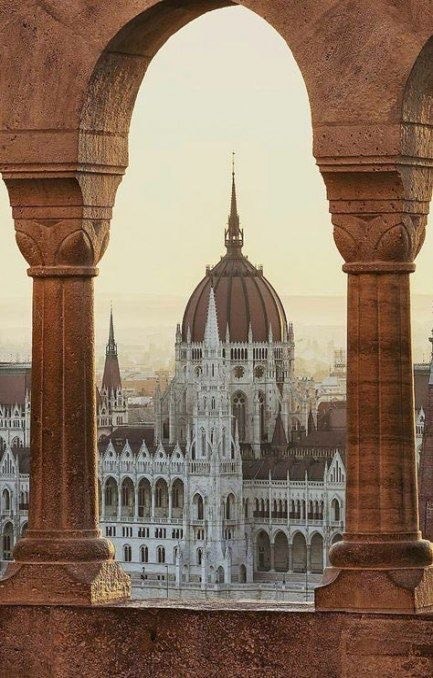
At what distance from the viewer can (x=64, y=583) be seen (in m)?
8.20

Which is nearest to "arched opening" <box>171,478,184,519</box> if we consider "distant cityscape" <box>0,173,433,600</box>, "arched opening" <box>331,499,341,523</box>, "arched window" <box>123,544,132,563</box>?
"distant cityscape" <box>0,173,433,600</box>

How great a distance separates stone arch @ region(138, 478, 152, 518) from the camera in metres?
109

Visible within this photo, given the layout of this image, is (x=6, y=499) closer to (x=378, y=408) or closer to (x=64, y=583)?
(x=64, y=583)

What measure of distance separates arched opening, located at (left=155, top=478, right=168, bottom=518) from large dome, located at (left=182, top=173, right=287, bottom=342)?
676 cm

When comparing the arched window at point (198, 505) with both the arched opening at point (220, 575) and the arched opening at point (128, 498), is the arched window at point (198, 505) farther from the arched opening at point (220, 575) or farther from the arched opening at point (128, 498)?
the arched opening at point (220, 575)

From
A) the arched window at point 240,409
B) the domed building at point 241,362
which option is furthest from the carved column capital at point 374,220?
the arched window at point 240,409

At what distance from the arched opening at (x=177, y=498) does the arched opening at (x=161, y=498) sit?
282mm

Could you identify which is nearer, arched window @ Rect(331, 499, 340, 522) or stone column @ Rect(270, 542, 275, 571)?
arched window @ Rect(331, 499, 340, 522)

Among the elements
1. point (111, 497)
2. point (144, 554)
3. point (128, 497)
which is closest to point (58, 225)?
point (144, 554)

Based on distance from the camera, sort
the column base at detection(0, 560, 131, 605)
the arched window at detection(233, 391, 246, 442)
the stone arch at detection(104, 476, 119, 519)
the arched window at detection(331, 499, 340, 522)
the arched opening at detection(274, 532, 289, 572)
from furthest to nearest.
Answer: the arched window at detection(233, 391, 246, 442)
the stone arch at detection(104, 476, 119, 519)
the arched opening at detection(274, 532, 289, 572)
the arched window at detection(331, 499, 340, 522)
the column base at detection(0, 560, 131, 605)

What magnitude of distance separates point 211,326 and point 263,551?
11712 mm

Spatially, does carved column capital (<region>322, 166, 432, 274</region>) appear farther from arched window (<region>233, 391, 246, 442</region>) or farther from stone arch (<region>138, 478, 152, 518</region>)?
arched window (<region>233, 391, 246, 442</region>)

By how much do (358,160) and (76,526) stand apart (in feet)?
4.70

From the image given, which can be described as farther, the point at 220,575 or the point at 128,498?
the point at 128,498
